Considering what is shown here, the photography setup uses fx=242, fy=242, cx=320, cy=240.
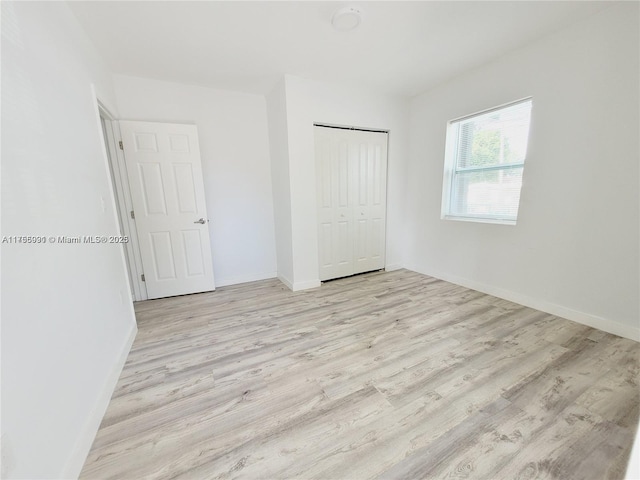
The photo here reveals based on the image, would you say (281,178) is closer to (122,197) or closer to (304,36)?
(304,36)

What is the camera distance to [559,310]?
2.35 m

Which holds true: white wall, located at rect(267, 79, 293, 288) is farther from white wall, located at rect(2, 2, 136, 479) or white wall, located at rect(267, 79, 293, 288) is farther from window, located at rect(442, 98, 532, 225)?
window, located at rect(442, 98, 532, 225)

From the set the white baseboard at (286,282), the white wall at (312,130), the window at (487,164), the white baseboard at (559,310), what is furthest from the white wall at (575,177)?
the white baseboard at (286,282)

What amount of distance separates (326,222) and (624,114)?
2834 mm

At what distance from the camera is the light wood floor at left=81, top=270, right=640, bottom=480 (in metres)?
1.14

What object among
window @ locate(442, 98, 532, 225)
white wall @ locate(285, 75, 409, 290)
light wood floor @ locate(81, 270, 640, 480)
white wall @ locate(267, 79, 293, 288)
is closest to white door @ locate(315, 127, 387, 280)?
white wall @ locate(285, 75, 409, 290)

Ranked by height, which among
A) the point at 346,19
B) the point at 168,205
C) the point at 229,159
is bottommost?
the point at 168,205

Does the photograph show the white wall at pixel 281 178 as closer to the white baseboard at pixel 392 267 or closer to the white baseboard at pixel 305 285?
the white baseboard at pixel 305 285

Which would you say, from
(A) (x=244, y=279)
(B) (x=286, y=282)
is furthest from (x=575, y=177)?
(A) (x=244, y=279)

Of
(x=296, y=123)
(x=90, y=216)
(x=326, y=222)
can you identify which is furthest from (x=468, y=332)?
(x=90, y=216)

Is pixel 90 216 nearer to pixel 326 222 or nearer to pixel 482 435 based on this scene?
pixel 326 222

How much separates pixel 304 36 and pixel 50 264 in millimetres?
2406

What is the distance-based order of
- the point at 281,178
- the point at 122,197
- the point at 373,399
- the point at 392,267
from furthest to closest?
1. the point at 392,267
2. the point at 281,178
3. the point at 122,197
4. the point at 373,399

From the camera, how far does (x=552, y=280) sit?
7.82 feet
